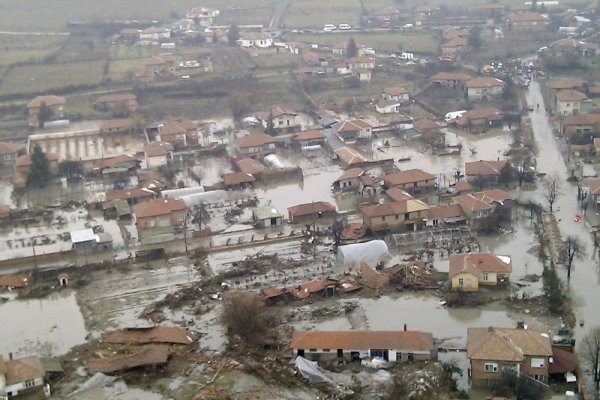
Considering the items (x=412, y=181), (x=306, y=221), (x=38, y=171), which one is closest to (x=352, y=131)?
(x=412, y=181)

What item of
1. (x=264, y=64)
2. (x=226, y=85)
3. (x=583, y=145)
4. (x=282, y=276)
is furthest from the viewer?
(x=264, y=64)

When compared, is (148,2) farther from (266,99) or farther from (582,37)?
(582,37)

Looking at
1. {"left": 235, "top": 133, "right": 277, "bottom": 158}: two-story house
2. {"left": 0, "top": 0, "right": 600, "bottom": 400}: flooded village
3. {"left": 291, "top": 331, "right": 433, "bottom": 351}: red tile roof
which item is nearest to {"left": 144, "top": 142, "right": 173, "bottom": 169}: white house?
{"left": 0, "top": 0, "right": 600, "bottom": 400}: flooded village

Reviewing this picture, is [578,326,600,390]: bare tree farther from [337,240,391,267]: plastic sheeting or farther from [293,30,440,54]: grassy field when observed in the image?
[293,30,440,54]: grassy field

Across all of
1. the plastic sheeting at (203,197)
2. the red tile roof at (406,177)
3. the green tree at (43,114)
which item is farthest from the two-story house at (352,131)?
the green tree at (43,114)

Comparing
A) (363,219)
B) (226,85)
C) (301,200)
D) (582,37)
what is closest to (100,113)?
(226,85)

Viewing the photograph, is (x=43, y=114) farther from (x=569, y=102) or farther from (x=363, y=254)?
(x=569, y=102)
